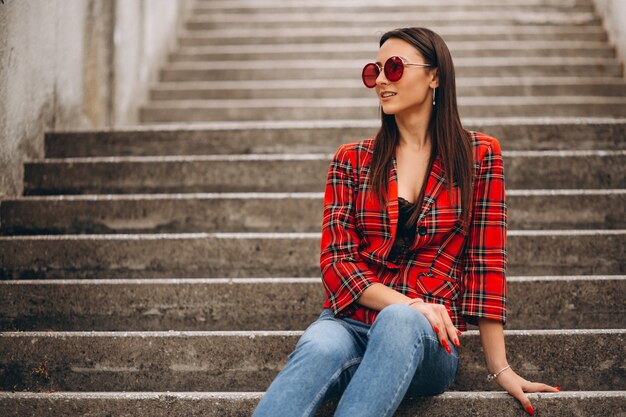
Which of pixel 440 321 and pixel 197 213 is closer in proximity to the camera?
pixel 440 321

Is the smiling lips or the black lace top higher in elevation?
the smiling lips

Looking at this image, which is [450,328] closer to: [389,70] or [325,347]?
[325,347]

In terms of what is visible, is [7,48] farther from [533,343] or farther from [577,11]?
[577,11]

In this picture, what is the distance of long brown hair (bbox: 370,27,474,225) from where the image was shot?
2125 mm

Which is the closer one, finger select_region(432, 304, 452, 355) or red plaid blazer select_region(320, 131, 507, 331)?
finger select_region(432, 304, 452, 355)

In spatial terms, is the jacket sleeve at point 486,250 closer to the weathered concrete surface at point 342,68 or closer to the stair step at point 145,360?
the stair step at point 145,360

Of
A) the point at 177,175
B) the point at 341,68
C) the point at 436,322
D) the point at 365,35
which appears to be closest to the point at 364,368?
the point at 436,322

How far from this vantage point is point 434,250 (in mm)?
2107

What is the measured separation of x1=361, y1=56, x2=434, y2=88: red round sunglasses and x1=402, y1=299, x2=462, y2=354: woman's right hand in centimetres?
72

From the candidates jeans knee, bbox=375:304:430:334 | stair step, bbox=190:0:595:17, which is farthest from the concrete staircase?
stair step, bbox=190:0:595:17

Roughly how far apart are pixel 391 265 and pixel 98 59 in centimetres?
321

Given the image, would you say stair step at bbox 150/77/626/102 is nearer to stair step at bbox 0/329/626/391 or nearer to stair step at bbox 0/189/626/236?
stair step at bbox 0/189/626/236

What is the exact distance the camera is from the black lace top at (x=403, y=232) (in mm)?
2137

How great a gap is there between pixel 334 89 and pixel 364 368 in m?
3.58
